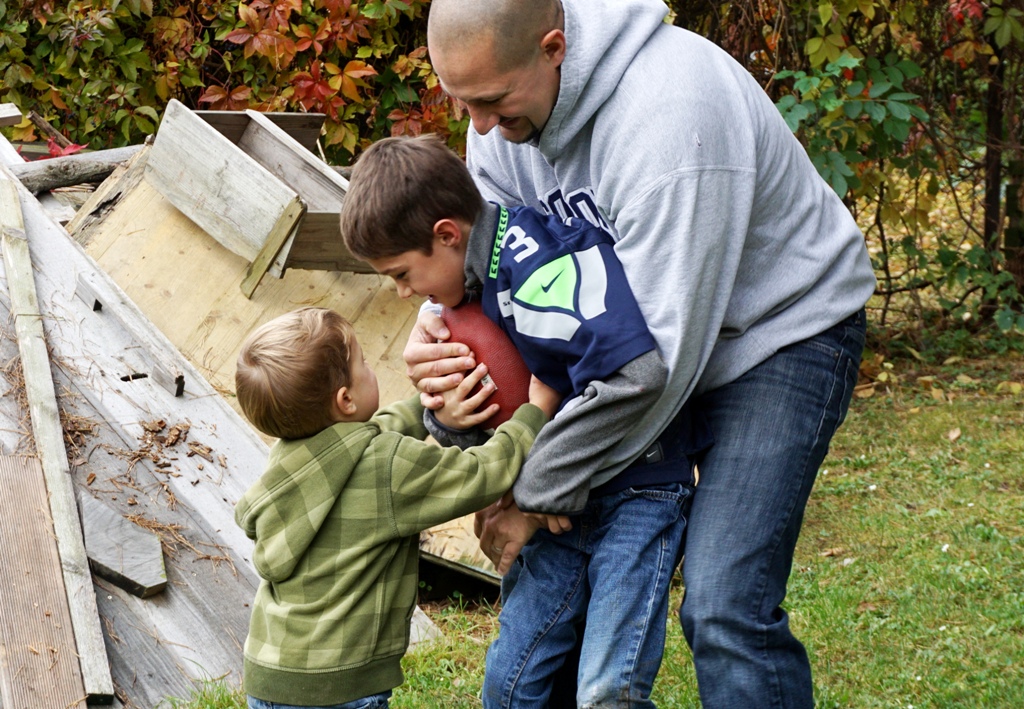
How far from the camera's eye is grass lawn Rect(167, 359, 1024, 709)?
146 inches

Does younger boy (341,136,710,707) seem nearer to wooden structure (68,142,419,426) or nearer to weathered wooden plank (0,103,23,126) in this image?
wooden structure (68,142,419,426)

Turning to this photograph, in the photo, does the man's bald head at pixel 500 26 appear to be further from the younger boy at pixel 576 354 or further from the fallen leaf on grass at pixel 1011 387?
the fallen leaf on grass at pixel 1011 387

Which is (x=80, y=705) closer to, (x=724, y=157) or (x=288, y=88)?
(x=724, y=157)

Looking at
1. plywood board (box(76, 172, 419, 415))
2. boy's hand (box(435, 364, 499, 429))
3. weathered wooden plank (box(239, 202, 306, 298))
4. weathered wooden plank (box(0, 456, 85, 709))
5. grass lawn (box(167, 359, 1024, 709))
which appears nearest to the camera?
boy's hand (box(435, 364, 499, 429))

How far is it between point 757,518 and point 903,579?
7.79 feet

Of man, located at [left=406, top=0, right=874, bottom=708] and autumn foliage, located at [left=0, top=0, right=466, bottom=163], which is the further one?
autumn foliage, located at [left=0, top=0, right=466, bottom=163]

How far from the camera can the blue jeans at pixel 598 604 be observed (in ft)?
8.07

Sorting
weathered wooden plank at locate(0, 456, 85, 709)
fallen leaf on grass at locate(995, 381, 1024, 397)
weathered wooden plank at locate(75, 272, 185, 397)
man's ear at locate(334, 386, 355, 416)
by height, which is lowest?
fallen leaf on grass at locate(995, 381, 1024, 397)

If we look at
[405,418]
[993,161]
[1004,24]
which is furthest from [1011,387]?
[405,418]

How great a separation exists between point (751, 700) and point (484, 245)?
1.12 m

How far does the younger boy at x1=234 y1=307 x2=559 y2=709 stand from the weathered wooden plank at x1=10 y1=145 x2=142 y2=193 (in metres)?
3.68

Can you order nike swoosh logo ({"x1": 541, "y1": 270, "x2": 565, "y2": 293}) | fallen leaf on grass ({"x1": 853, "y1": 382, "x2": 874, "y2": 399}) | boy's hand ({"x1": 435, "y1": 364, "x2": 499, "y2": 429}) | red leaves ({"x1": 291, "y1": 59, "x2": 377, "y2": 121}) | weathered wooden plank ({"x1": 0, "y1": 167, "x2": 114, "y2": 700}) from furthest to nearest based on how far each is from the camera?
fallen leaf on grass ({"x1": 853, "y1": 382, "x2": 874, "y2": 399}), red leaves ({"x1": 291, "y1": 59, "x2": 377, "y2": 121}), weathered wooden plank ({"x1": 0, "y1": 167, "x2": 114, "y2": 700}), boy's hand ({"x1": 435, "y1": 364, "x2": 499, "y2": 429}), nike swoosh logo ({"x1": 541, "y1": 270, "x2": 565, "y2": 293})

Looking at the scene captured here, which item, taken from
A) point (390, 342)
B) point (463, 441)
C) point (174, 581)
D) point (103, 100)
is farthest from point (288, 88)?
point (463, 441)

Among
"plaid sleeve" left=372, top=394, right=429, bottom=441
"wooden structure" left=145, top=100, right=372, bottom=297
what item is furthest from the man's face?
"wooden structure" left=145, top=100, right=372, bottom=297
